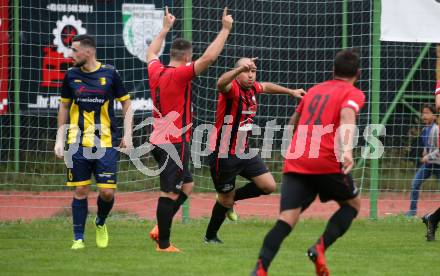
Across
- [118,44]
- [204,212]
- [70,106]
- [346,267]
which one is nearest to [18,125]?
[118,44]

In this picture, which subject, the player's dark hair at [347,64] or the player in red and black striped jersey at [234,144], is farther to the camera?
the player in red and black striped jersey at [234,144]

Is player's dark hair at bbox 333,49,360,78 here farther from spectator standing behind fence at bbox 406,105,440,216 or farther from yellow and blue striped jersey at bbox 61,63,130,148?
spectator standing behind fence at bbox 406,105,440,216

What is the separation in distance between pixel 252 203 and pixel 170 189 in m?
5.38

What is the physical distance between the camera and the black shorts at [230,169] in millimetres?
9062

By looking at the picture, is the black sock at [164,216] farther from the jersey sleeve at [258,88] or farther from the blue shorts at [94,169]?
the jersey sleeve at [258,88]

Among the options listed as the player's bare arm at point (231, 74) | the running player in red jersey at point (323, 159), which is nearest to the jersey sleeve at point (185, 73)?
the player's bare arm at point (231, 74)

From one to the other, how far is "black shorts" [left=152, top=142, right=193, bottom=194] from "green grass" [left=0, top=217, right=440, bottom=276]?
0.64 meters

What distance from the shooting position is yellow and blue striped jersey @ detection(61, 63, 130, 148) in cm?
855

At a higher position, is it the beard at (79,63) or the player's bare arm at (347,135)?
the beard at (79,63)

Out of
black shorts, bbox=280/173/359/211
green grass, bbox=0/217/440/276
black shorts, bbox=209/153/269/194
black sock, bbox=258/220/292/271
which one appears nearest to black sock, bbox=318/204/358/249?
black shorts, bbox=280/173/359/211

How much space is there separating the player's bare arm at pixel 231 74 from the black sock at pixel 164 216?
120 cm

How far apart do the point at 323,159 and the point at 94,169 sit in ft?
9.41

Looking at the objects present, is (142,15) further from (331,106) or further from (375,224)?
(331,106)

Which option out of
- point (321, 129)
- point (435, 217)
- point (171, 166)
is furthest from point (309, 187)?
point (435, 217)
